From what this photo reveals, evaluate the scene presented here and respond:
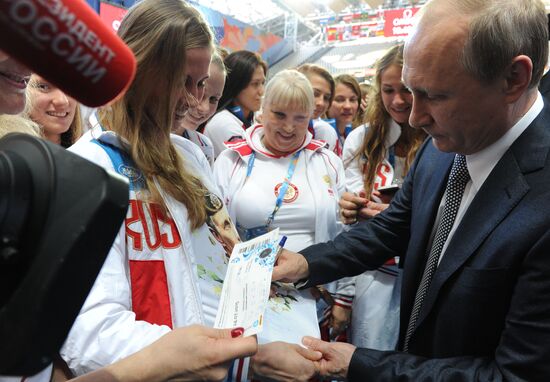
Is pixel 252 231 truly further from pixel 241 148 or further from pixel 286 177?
pixel 241 148

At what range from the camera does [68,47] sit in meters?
0.42

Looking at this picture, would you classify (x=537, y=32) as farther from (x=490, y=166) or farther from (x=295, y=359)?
(x=295, y=359)

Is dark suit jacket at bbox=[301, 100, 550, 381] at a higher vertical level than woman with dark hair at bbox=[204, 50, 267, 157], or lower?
lower

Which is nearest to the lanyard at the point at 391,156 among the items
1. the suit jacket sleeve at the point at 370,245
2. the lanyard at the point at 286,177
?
the lanyard at the point at 286,177

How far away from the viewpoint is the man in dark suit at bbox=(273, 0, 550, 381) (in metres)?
1.06

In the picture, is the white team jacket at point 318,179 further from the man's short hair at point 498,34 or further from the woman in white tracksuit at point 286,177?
the man's short hair at point 498,34

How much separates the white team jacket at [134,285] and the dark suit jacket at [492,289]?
563 mm

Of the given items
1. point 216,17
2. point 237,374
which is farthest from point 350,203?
point 216,17

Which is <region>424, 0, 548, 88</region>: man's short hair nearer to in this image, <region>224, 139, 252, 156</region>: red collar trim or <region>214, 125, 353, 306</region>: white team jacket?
<region>214, 125, 353, 306</region>: white team jacket

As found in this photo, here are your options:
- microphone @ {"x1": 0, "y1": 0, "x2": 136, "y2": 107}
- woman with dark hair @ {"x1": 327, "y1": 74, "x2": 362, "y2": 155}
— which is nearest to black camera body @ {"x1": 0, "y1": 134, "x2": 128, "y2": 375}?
microphone @ {"x1": 0, "y1": 0, "x2": 136, "y2": 107}

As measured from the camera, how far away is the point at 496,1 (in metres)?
1.15

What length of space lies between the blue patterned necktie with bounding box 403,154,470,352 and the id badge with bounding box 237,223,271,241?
93 centimetres

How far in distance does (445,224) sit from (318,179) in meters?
1.02

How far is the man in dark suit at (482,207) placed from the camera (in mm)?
1064
